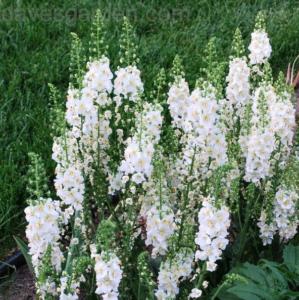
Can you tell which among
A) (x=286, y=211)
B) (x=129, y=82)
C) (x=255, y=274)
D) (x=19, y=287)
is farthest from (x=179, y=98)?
(x=19, y=287)

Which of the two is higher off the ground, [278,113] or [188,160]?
[278,113]

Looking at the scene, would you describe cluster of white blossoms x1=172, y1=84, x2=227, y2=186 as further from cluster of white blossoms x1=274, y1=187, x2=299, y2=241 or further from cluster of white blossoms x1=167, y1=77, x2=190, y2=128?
cluster of white blossoms x1=274, y1=187, x2=299, y2=241

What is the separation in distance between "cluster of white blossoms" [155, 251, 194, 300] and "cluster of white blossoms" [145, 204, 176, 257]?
68mm

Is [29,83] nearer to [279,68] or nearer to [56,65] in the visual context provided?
[56,65]

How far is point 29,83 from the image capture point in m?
4.60

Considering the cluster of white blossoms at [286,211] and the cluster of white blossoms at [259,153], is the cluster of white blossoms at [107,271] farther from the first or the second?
the cluster of white blossoms at [286,211]

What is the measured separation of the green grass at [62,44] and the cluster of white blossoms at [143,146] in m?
1.25

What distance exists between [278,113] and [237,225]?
632 millimetres

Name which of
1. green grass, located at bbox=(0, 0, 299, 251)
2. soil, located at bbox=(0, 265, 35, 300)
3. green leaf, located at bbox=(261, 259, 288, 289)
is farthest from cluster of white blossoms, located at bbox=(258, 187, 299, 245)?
green grass, located at bbox=(0, 0, 299, 251)

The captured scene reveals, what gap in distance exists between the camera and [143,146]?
7.83 feet

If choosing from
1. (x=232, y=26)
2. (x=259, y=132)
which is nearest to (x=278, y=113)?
(x=259, y=132)

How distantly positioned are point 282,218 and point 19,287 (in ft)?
4.27

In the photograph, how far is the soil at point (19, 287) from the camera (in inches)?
A: 127

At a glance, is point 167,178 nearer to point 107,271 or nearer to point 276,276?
point 276,276
